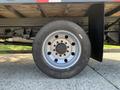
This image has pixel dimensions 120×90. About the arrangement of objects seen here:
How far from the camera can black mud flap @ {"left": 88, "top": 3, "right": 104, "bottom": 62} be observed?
17.6ft

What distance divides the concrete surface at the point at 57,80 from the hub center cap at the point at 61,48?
0.45 meters

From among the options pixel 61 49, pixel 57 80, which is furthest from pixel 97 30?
pixel 57 80

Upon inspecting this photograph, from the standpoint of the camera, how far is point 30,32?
22.4 ft

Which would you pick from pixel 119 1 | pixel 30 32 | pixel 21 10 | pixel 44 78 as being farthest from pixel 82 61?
pixel 30 32

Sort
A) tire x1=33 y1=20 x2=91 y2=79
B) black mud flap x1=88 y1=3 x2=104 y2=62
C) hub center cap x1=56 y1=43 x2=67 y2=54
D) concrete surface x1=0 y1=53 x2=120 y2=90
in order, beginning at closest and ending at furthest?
concrete surface x1=0 y1=53 x2=120 y2=90 < tire x1=33 y1=20 x2=91 y2=79 < hub center cap x1=56 y1=43 x2=67 y2=54 < black mud flap x1=88 y1=3 x2=104 y2=62

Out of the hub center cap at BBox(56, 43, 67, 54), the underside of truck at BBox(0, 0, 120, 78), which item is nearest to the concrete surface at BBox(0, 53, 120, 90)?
the underside of truck at BBox(0, 0, 120, 78)

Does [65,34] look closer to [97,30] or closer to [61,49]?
[61,49]

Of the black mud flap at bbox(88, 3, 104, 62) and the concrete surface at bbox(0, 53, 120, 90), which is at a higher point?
the black mud flap at bbox(88, 3, 104, 62)

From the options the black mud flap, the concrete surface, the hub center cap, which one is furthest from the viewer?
the black mud flap

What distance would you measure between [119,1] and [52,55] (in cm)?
133

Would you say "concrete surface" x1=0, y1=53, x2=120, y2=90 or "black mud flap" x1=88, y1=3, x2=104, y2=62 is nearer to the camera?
"concrete surface" x1=0, y1=53, x2=120, y2=90

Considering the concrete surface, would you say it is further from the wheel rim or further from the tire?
the wheel rim

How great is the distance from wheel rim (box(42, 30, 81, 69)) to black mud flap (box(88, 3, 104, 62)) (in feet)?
1.50

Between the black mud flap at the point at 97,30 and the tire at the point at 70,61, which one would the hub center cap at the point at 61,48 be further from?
the black mud flap at the point at 97,30
